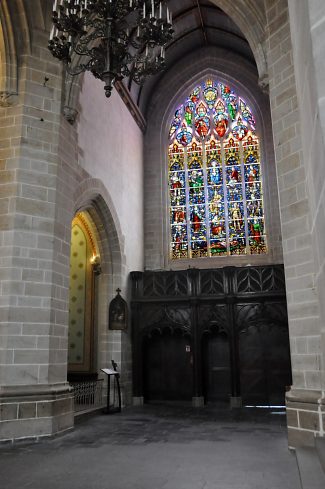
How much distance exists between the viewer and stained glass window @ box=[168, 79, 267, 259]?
489 inches

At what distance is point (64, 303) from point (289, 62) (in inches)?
192

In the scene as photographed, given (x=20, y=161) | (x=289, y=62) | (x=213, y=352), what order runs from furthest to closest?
1. (x=213, y=352)
2. (x=20, y=161)
3. (x=289, y=62)

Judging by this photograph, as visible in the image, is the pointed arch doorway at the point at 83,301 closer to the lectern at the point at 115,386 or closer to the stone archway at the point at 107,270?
the stone archway at the point at 107,270

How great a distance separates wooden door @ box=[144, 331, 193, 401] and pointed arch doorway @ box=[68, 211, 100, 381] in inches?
68.4

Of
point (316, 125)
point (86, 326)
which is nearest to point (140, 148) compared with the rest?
point (86, 326)

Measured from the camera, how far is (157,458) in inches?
194

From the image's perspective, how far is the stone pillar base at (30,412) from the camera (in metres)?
6.04

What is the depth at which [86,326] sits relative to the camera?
10.2 meters

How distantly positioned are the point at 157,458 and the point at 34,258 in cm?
341

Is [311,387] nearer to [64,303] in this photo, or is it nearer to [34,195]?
[64,303]

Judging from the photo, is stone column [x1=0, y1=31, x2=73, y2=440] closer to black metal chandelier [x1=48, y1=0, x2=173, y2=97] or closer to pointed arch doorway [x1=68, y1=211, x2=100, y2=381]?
black metal chandelier [x1=48, y1=0, x2=173, y2=97]

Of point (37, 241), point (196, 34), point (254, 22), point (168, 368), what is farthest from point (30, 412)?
point (196, 34)

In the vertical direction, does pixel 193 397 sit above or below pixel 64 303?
below

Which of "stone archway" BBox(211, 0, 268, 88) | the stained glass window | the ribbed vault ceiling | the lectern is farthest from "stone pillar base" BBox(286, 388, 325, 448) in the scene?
the ribbed vault ceiling
